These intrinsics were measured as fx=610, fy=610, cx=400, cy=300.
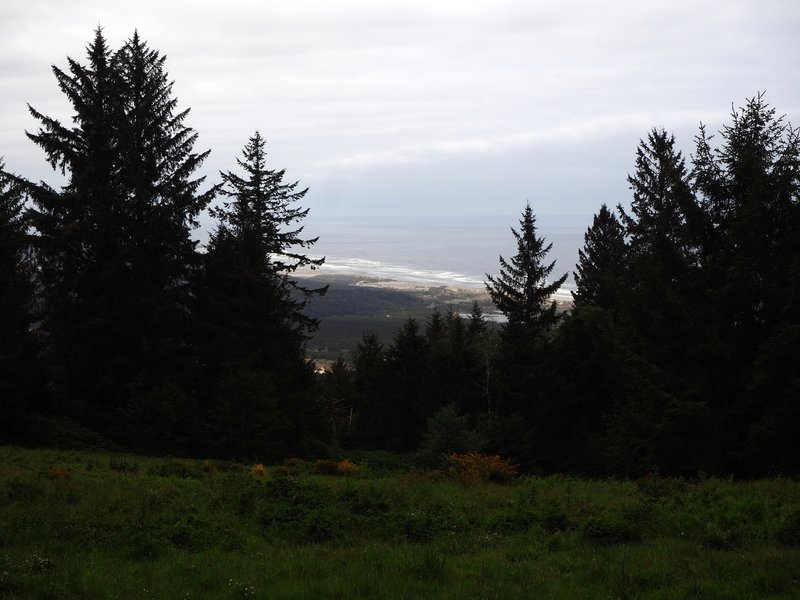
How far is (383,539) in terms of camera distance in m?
9.51

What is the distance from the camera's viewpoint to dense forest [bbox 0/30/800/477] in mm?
19891

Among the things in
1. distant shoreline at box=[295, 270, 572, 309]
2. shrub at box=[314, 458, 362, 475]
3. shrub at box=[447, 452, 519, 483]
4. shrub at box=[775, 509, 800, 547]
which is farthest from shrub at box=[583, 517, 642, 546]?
distant shoreline at box=[295, 270, 572, 309]

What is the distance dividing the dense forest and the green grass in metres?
7.65

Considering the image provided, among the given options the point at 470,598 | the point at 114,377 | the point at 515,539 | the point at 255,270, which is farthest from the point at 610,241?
the point at 470,598

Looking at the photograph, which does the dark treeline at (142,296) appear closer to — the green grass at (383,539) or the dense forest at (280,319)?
the dense forest at (280,319)

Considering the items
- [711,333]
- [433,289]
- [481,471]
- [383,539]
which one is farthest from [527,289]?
[433,289]

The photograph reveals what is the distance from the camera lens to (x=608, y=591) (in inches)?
264

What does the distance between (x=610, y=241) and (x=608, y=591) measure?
4052cm

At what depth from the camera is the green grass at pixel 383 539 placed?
685 centimetres

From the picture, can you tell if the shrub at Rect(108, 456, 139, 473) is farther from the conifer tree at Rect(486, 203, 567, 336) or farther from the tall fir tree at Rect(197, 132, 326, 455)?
the conifer tree at Rect(486, 203, 567, 336)

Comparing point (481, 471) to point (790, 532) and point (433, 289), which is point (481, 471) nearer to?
point (790, 532)

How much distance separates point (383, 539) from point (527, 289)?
2609 cm

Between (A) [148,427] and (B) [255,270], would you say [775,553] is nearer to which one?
(A) [148,427]

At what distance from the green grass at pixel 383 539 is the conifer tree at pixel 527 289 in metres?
20.9
